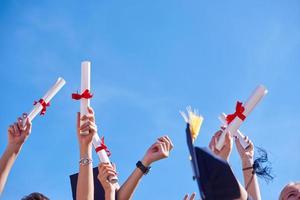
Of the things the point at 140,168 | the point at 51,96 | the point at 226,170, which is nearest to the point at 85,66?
the point at 51,96

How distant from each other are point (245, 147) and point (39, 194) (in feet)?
7.66

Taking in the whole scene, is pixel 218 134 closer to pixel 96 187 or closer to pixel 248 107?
pixel 248 107

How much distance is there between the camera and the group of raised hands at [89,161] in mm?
5402

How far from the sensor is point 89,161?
5.50 metres

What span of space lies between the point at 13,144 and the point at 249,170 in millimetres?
2504

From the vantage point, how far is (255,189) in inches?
253

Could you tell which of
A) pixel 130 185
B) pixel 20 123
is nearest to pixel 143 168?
pixel 130 185

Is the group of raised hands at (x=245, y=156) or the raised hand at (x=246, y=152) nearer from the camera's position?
the group of raised hands at (x=245, y=156)

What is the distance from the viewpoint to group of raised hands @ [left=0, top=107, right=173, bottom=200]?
5.40 meters

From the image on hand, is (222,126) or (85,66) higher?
(85,66)

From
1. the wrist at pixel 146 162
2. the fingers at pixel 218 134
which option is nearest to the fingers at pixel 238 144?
the fingers at pixel 218 134

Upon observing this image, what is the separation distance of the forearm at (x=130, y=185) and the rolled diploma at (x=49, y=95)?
1.58 meters

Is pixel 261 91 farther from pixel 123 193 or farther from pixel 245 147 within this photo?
pixel 123 193

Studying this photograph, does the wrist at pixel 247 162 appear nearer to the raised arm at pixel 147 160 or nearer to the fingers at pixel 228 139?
the fingers at pixel 228 139
